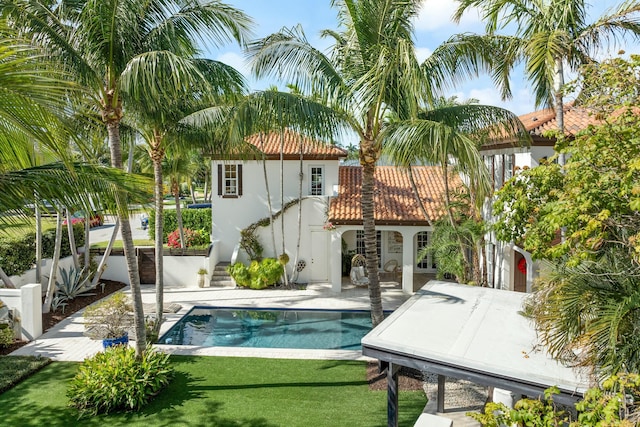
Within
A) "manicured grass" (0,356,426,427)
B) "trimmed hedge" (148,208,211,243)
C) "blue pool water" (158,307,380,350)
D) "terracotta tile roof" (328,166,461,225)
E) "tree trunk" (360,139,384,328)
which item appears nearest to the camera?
"manicured grass" (0,356,426,427)

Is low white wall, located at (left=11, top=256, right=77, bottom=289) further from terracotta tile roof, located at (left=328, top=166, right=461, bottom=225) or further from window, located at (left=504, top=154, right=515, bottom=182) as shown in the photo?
window, located at (left=504, top=154, right=515, bottom=182)

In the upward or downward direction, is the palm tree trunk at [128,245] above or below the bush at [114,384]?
above

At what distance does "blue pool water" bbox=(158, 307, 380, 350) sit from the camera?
16219 millimetres

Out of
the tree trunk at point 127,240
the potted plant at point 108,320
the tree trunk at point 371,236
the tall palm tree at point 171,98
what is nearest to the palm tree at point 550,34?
the tree trunk at point 371,236

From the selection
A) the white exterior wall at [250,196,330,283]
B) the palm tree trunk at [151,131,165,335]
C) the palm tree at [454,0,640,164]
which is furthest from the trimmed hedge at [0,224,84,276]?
the palm tree at [454,0,640,164]

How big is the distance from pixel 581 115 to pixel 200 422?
15965 mm

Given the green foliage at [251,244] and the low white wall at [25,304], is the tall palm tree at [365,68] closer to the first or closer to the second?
the low white wall at [25,304]

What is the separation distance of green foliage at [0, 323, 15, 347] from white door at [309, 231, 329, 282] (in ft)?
44.3

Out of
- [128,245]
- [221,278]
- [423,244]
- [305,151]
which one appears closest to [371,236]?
[128,245]

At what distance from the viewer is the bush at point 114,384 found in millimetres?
10930

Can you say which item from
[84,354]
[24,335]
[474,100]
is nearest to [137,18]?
[84,354]

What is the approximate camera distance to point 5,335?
1482 centimetres

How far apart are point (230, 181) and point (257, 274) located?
557 cm

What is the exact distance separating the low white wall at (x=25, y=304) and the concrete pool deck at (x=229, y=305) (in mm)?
481
